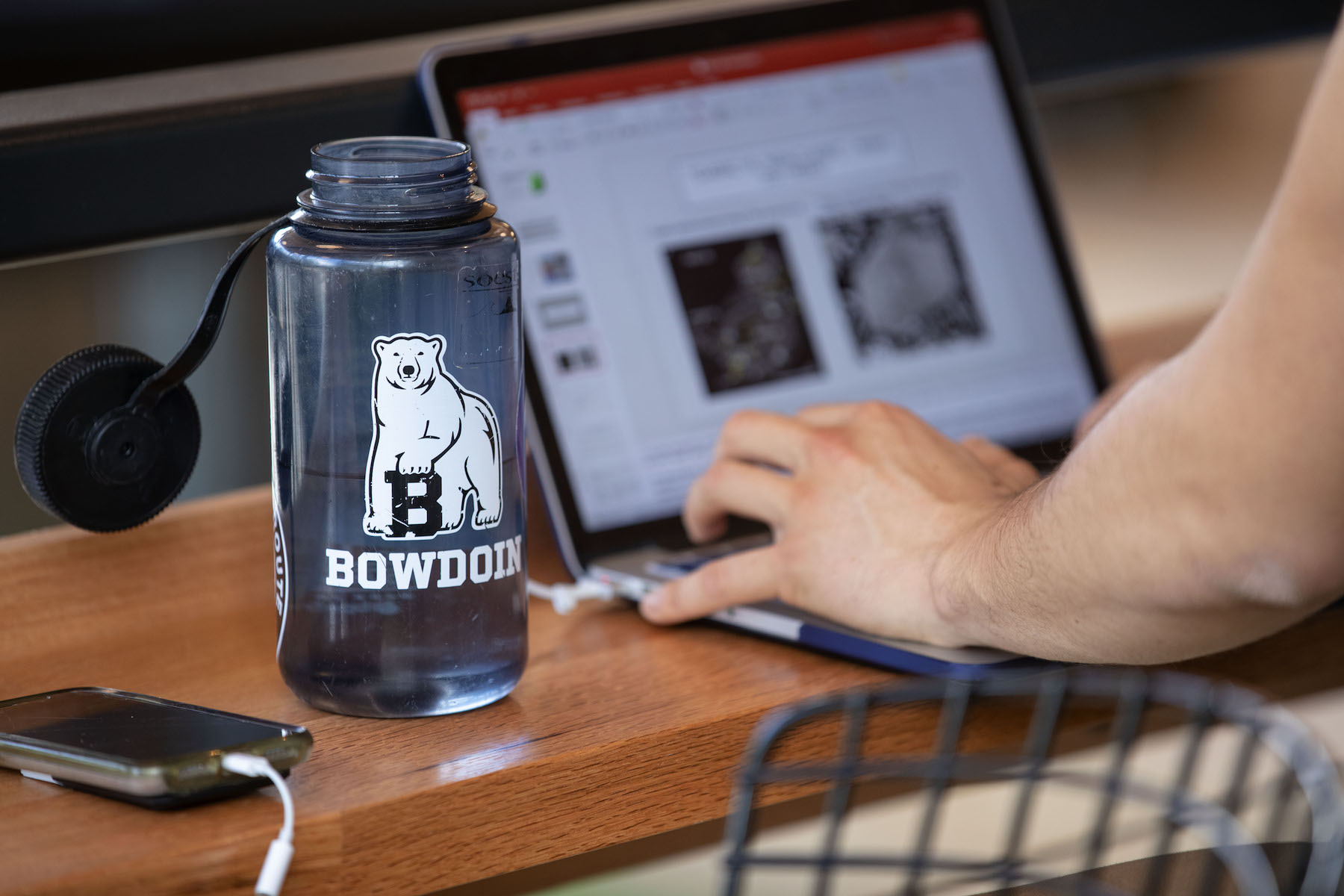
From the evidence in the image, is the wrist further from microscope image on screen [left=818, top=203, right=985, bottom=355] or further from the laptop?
microscope image on screen [left=818, top=203, right=985, bottom=355]

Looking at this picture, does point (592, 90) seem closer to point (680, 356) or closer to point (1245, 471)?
point (680, 356)

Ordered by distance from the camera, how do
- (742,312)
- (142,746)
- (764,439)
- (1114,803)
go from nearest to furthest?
(1114,803) < (142,746) < (764,439) < (742,312)

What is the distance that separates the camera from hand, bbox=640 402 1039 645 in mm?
679

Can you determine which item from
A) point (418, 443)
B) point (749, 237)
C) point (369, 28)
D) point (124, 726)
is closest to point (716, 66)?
point (749, 237)

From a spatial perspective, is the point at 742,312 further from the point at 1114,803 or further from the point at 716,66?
the point at 1114,803

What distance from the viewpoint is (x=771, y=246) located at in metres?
0.91

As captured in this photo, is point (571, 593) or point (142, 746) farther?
point (571, 593)

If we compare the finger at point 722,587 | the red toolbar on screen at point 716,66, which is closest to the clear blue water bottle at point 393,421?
the finger at point 722,587

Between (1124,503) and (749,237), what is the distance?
405mm

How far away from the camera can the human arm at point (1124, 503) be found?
1.55 ft

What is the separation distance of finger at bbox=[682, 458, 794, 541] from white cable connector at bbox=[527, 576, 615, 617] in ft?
0.21

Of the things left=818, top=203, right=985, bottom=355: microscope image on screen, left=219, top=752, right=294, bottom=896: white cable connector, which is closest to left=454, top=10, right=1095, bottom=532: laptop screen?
left=818, top=203, right=985, bottom=355: microscope image on screen

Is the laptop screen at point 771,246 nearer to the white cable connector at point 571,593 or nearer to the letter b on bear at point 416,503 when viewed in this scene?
the white cable connector at point 571,593

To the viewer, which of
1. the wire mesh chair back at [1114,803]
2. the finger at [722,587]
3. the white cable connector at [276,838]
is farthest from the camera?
the finger at [722,587]
